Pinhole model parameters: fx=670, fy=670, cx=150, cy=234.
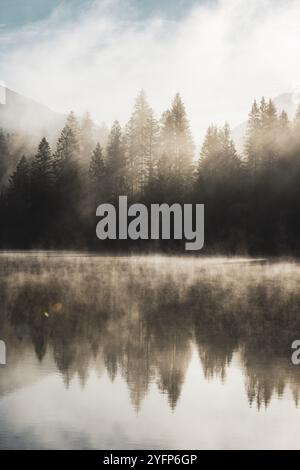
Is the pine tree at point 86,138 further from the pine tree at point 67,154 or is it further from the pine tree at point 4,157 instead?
the pine tree at point 4,157

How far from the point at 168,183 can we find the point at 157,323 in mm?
36636

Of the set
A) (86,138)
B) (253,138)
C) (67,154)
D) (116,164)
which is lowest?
(116,164)

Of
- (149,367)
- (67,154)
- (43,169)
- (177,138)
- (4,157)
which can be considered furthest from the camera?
(4,157)

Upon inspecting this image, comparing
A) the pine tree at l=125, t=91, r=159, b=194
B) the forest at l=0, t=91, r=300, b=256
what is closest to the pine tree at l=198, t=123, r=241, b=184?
the forest at l=0, t=91, r=300, b=256

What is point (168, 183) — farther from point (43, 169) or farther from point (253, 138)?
point (43, 169)

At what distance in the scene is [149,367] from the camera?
12758 mm

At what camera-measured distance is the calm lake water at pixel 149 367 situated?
9.41m

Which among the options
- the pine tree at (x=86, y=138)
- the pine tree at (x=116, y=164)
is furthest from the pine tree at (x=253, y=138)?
the pine tree at (x=86, y=138)

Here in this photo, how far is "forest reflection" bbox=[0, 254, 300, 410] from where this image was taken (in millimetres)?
12508

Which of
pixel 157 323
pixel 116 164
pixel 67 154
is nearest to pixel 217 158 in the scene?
pixel 116 164

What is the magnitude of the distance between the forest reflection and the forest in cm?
1692

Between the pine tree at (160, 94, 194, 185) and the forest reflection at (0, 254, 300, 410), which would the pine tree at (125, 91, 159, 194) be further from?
the forest reflection at (0, 254, 300, 410)

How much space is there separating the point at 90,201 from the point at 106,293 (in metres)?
33.2
